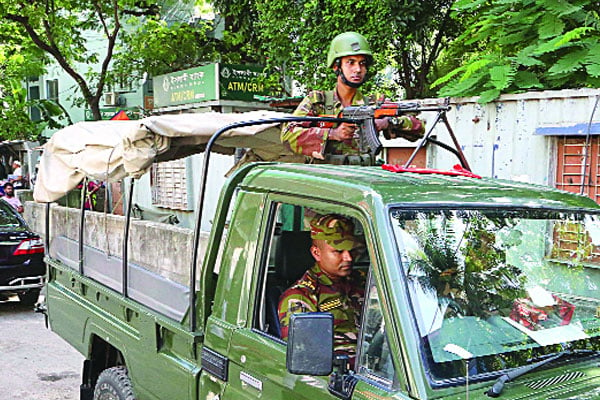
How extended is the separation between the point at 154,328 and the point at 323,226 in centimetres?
127

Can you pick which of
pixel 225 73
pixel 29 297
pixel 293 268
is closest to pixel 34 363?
pixel 29 297

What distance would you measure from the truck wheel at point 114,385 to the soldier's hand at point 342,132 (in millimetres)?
2043

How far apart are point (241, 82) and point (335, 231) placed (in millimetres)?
10646

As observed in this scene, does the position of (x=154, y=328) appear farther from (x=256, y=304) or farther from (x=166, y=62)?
(x=166, y=62)

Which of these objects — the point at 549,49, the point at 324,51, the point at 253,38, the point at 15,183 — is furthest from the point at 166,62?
the point at 549,49

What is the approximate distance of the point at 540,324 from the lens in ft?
8.55

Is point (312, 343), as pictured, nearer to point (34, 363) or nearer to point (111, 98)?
point (34, 363)

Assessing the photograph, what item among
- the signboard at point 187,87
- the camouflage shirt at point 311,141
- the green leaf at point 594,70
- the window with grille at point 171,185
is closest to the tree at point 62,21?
the signboard at point 187,87

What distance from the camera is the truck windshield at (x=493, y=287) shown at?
2387 millimetres

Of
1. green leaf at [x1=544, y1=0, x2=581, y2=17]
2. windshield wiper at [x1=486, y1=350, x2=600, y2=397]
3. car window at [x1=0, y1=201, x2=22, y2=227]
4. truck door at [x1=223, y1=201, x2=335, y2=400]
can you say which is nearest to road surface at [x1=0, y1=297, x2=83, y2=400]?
car window at [x1=0, y1=201, x2=22, y2=227]

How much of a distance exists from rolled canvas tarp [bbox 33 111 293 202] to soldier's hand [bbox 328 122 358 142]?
438mm

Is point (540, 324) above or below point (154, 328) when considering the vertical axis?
above

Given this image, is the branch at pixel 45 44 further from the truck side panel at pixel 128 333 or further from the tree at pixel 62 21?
the truck side panel at pixel 128 333

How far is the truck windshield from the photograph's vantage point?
239 centimetres
